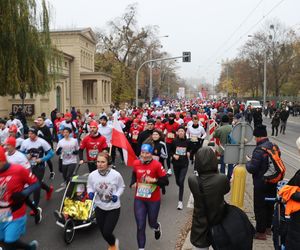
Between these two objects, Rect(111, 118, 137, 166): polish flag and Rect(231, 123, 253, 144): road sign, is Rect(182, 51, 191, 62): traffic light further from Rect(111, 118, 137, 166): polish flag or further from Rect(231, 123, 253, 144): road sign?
Rect(231, 123, 253, 144): road sign

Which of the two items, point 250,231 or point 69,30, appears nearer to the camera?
point 250,231

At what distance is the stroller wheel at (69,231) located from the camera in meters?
6.17

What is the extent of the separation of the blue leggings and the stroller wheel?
130 centimetres

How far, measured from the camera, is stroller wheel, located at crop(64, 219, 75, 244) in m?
6.17

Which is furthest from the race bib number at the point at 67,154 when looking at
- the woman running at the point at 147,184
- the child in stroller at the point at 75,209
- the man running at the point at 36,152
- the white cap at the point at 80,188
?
the woman running at the point at 147,184

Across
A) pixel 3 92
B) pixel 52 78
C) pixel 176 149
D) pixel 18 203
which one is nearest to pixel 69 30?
pixel 52 78

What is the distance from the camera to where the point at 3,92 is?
57.5 ft

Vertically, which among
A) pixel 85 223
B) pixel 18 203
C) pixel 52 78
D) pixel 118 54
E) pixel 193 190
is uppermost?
pixel 118 54

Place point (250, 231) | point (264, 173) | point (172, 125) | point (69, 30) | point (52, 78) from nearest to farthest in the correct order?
1. point (250, 231)
2. point (264, 173)
3. point (172, 125)
4. point (52, 78)
5. point (69, 30)

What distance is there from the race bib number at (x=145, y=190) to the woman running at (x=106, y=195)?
0.41 meters

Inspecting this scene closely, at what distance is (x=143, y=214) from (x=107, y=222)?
0.63 metres

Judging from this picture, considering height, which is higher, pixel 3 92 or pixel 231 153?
pixel 3 92

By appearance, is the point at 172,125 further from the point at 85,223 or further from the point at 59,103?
the point at 59,103

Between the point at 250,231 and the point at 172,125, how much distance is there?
893 cm
